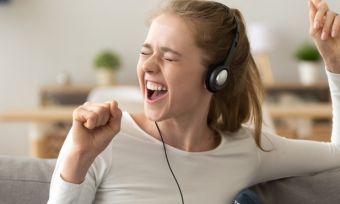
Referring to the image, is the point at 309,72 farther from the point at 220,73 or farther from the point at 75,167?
the point at 75,167

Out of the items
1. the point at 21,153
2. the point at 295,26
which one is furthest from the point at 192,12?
the point at 21,153

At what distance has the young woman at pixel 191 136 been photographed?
1.19 m

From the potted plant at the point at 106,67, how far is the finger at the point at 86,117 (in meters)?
3.18

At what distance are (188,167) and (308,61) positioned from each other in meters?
3.11

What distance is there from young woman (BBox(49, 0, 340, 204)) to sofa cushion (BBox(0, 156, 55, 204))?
0.13 metres

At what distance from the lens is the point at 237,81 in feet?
4.47

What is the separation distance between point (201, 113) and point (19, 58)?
10.9 feet

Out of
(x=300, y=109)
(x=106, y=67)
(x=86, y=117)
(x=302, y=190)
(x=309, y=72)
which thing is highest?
(x=86, y=117)

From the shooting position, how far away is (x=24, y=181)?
1237 millimetres

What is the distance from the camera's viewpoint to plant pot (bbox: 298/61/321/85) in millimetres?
4180

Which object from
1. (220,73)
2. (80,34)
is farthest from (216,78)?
(80,34)

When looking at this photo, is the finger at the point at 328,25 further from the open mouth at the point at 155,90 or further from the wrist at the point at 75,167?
the wrist at the point at 75,167

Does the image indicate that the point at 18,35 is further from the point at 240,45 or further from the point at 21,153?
the point at 240,45

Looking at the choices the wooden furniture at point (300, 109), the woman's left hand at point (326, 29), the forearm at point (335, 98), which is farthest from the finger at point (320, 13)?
the wooden furniture at point (300, 109)
